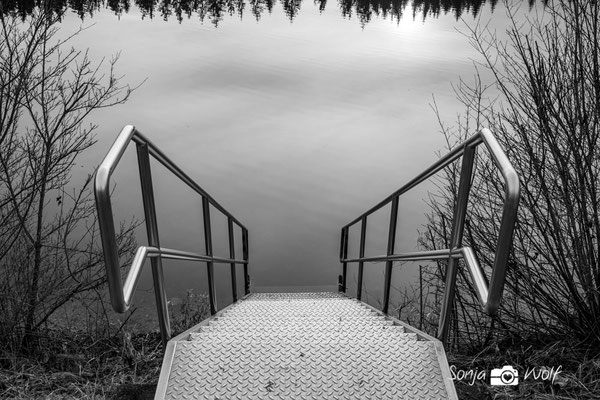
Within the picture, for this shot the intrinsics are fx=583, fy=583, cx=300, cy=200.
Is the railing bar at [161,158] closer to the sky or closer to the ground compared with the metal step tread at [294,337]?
closer to the sky

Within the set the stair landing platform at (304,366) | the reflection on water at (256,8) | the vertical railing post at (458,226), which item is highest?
Result: the vertical railing post at (458,226)

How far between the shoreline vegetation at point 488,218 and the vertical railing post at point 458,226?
0.41m

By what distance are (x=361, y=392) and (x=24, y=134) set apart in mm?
8471

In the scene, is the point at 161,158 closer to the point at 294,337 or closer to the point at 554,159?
the point at 294,337

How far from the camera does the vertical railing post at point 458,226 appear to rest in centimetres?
263

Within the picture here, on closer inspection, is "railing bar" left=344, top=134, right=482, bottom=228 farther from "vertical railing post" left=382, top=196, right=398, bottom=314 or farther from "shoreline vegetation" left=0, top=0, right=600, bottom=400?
"shoreline vegetation" left=0, top=0, right=600, bottom=400

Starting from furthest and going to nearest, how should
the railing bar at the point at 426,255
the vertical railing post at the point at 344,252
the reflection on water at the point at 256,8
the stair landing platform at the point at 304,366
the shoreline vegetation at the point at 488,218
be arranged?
the reflection on water at the point at 256,8
the vertical railing post at the point at 344,252
the shoreline vegetation at the point at 488,218
the railing bar at the point at 426,255
the stair landing platform at the point at 304,366

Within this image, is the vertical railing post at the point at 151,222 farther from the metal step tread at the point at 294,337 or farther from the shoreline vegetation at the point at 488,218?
the shoreline vegetation at the point at 488,218

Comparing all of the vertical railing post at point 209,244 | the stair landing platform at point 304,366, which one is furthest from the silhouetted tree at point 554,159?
the vertical railing post at point 209,244

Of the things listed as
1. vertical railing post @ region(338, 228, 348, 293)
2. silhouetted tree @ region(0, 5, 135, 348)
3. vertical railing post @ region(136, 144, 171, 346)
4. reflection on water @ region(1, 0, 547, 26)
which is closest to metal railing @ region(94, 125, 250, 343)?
vertical railing post @ region(136, 144, 171, 346)

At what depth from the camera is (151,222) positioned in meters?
2.69

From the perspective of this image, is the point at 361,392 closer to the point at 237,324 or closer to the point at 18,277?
the point at 237,324

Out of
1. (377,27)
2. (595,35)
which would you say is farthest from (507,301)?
(377,27)

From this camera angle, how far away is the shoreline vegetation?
11.6 ft
